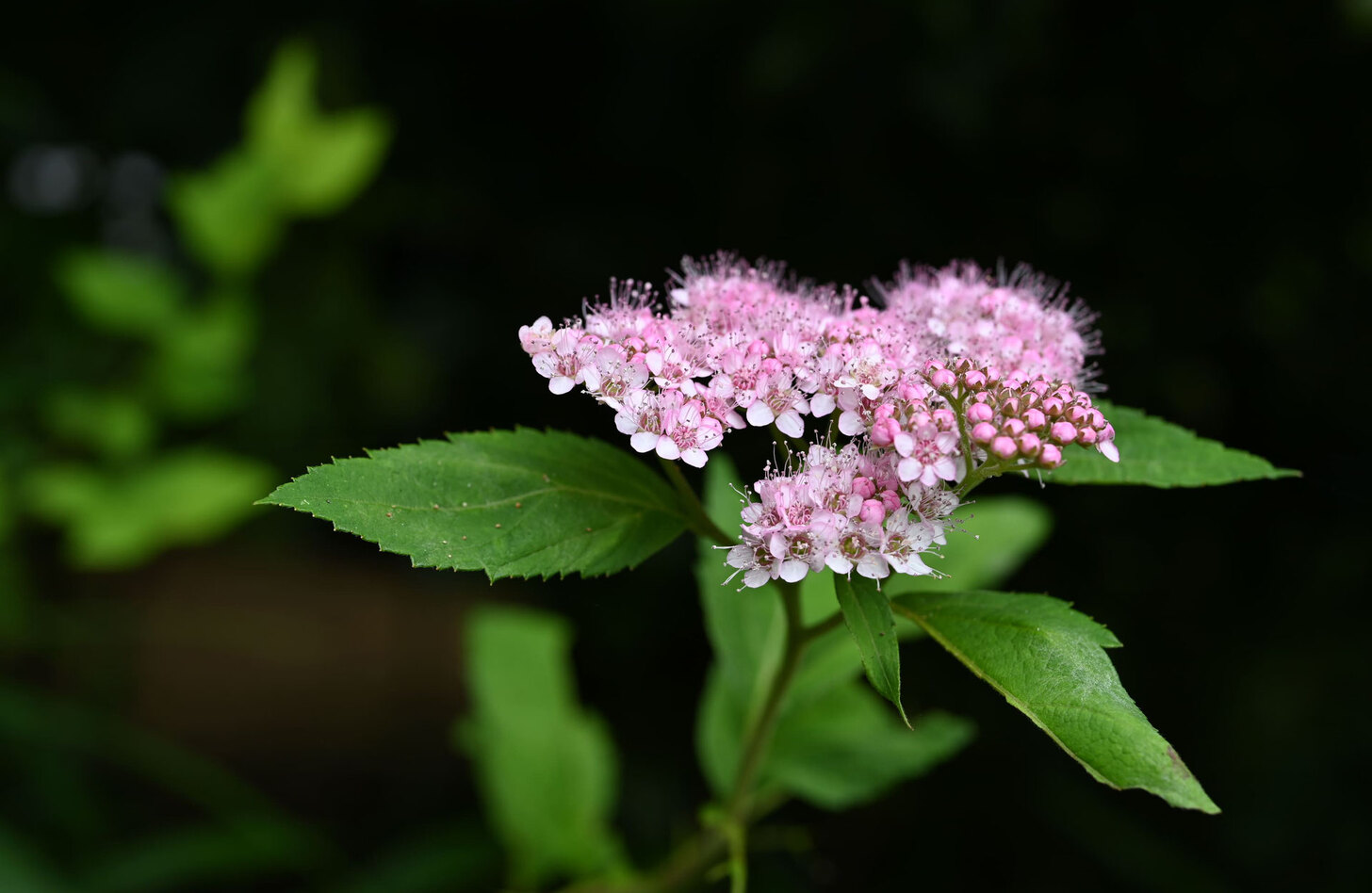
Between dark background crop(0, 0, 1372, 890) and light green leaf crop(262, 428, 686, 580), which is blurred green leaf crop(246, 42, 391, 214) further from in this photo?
light green leaf crop(262, 428, 686, 580)

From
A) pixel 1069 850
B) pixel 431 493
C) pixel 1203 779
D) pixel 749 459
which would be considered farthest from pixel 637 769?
pixel 431 493

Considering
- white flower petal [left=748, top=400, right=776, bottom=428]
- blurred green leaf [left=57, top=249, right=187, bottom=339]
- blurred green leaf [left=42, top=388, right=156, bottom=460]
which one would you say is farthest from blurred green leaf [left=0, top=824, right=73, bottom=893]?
white flower petal [left=748, top=400, right=776, bottom=428]

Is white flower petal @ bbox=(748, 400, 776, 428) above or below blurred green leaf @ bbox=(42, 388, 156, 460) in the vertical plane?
below

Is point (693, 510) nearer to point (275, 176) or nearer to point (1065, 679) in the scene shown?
point (1065, 679)

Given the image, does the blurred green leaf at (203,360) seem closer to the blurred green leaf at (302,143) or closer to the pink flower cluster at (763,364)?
the blurred green leaf at (302,143)

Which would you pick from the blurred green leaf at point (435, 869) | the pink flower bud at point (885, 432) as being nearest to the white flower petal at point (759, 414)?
the pink flower bud at point (885, 432)

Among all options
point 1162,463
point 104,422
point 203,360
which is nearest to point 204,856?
point 104,422
